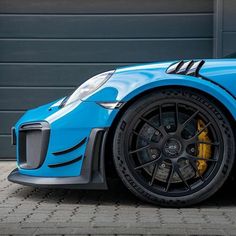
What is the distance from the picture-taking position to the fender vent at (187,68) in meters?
4.15

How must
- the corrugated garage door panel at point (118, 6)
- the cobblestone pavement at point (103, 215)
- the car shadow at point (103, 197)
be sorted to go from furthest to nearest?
the corrugated garage door panel at point (118, 6), the car shadow at point (103, 197), the cobblestone pavement at point (103, 215)

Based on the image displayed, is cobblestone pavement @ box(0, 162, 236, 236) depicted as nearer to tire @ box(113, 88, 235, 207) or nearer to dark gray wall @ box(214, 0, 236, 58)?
tire @ box(113, 88, 235, 207)

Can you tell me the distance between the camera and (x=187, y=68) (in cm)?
417

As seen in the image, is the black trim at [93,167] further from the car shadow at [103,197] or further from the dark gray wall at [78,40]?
the dark gray wall at [78,40]

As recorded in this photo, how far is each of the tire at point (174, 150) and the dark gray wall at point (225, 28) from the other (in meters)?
2.97

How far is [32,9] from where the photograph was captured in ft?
23.6

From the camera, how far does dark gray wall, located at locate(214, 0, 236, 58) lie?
6.97 m

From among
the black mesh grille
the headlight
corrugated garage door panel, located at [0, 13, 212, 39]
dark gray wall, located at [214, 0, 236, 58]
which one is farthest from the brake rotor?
corrugated garage door panel, located at [0, 13, 212, 39]

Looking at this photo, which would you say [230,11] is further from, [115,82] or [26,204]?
[26,204]

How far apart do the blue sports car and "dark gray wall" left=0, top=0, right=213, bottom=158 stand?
295cm

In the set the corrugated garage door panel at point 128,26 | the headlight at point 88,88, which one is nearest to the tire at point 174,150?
the headlight at point 88,88

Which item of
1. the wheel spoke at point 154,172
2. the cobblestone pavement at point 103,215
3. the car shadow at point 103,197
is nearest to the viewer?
the cobblestone pavement at point 103,215

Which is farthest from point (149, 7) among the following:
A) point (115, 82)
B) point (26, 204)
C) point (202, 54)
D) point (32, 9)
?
point (26, 204)

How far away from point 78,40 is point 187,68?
3.24 meters
